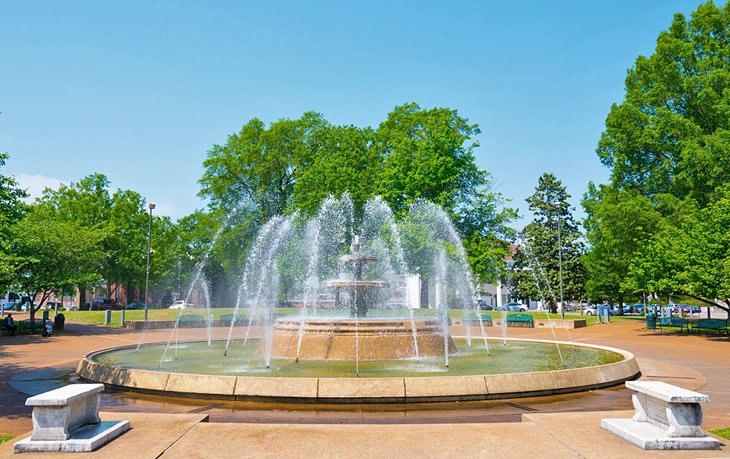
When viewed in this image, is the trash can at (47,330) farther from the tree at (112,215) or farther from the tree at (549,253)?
the tree at (549,253)

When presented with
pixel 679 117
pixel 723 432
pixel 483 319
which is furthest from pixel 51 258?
pixel 679 117

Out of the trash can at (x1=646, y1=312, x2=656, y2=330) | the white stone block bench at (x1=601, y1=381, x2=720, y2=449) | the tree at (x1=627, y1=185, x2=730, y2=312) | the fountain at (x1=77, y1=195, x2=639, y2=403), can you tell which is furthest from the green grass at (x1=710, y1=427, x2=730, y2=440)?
the trash can at (x1=646, y1=312, x2=656, y2=330)

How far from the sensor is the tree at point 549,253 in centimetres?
5841

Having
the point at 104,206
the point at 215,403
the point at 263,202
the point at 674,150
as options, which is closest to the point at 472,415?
the point at 215,403

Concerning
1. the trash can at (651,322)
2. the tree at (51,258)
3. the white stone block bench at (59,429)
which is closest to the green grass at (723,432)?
the white stone block bench at (59,429)

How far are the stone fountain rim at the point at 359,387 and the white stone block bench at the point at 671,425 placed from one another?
9.81 ft

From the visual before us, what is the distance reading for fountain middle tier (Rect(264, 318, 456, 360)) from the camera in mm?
14133

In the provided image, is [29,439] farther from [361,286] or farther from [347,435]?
[361,286]

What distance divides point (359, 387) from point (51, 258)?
29.4m

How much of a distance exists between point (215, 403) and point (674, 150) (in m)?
33.3

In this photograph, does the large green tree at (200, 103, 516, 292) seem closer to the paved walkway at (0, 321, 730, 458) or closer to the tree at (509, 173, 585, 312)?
the tree at (509, 173, 585, 312)

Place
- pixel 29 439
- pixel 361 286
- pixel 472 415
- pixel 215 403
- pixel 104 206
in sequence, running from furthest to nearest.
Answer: pixel 104 206
pixel 361 286
pixel 215 403
pixel 472 415
pixel 29 439

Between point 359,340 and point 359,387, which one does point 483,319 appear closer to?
point 359,340

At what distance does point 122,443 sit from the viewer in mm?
6672
